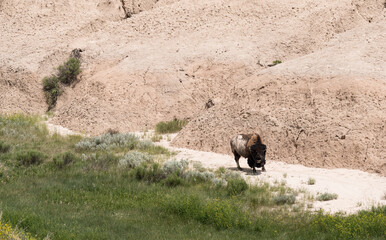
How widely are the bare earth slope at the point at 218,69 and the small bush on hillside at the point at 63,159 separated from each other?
497 centimetres

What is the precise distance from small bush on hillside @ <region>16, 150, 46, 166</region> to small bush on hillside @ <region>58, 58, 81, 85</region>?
482 inches

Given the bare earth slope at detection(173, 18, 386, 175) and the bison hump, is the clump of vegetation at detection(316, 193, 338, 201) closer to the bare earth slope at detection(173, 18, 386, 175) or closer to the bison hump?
the bison hump

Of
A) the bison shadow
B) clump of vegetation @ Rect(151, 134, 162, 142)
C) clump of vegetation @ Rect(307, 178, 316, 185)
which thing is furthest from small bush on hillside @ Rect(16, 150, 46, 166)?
clump of vegetation @ Rect(307, 178, 316, 185)

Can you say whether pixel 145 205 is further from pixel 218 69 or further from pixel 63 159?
pixel 218 69

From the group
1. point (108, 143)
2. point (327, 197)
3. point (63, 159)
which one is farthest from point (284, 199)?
point (108, 143)

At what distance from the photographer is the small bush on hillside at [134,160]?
13.3 metres

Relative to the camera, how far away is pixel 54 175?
1197 cm

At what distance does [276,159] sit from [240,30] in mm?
11309

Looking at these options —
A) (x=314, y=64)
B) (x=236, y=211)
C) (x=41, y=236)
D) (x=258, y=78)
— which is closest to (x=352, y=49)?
(x=314, y=64)

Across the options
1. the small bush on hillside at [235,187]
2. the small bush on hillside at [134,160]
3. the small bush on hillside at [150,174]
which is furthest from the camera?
the small bush on hillside at [134,160]

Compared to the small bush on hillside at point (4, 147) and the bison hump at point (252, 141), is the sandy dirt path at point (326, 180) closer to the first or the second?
the bison hump at point (252, 141)

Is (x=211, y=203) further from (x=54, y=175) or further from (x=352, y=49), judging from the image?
(x=352, y=49)

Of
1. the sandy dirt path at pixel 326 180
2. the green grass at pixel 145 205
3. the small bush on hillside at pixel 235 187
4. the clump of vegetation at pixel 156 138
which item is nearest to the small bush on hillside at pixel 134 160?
the green grass at pixel 145 205

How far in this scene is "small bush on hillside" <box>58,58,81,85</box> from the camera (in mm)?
24981
